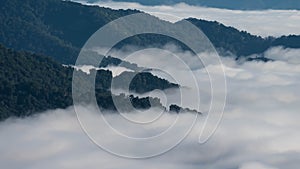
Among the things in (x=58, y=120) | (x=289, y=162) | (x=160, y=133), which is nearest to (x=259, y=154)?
(x=289, y=162)

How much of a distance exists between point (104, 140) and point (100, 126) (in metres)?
10.3

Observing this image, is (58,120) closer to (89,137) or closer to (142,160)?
(89,137)

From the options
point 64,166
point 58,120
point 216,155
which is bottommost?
point 64,166

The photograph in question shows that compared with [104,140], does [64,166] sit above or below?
below

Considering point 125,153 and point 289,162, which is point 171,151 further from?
point 289,162

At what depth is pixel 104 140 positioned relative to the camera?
620 feet

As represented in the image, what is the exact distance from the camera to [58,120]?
19938 cm

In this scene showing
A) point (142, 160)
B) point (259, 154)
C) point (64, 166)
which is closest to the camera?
point (64, 166)

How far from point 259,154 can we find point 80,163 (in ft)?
148

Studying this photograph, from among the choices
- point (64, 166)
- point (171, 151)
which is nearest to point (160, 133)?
point (171, 151)

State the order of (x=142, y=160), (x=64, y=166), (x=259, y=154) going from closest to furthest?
(x=64, y=166) < (x=142, y=160) < (x=259, y=154)

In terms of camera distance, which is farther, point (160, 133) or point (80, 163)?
point (160, 133)

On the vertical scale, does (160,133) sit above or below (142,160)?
above

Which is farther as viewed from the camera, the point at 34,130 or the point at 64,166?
the point at 34,130
